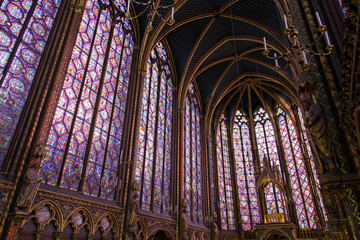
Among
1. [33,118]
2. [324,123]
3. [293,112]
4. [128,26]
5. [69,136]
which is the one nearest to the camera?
[324,123]

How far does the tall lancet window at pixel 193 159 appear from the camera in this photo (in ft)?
49.8

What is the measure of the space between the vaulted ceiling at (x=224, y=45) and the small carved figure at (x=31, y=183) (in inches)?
289

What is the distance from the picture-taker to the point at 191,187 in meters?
15.4

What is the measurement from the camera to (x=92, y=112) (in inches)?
364

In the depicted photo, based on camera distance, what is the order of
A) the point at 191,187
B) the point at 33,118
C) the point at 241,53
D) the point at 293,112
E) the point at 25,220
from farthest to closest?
the point at 293,112
the point at 241,53
the point at 191,187
the point at 33,118
the point at 25,220

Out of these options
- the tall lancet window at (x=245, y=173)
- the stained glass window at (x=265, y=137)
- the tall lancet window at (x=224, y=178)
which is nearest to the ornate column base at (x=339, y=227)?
the tall lancet window at (x=245, y=173)

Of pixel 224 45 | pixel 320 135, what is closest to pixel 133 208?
pixel 320 135

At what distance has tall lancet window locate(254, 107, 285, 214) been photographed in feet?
59.4

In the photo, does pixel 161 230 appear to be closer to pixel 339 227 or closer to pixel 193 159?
pixel 193 159

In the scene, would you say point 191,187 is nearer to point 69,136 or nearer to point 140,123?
point 140,123

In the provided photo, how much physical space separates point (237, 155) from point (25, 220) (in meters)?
17.3

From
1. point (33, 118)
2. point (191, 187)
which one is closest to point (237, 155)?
point (191, 187)

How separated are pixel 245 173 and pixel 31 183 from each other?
55.3 ft

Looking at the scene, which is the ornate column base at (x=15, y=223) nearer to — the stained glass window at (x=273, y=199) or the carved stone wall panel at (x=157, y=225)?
the carved stone wall panel at (x=157, y=225)
